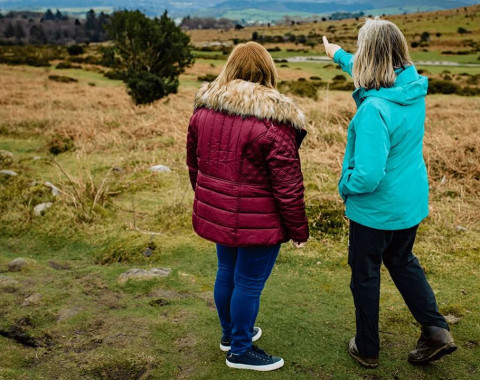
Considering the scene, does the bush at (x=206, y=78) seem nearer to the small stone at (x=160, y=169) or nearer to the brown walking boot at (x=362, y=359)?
the small stone at (x=160, y=169)

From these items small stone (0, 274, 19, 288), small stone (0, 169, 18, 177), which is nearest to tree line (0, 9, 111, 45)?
small stone (0, 169, 18, 177)

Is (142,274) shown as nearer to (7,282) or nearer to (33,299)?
(33,299)

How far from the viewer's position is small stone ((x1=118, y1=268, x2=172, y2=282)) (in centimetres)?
434

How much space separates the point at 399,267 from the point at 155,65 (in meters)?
14.0

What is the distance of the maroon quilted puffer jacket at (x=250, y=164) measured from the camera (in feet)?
8.34

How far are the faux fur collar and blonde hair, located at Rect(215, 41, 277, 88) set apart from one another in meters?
0.05

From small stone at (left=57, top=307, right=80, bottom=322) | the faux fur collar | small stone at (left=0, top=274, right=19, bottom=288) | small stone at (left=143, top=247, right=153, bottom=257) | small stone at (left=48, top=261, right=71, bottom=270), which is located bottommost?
small stone at (left=48, top=261, right=71, bottom=270)

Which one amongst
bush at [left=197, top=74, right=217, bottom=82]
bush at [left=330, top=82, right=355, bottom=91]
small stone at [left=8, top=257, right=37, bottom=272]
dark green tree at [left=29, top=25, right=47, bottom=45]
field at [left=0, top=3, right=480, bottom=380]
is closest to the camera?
field at [left=0, top=3, right=480, bottom=380]

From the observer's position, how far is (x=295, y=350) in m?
3.20

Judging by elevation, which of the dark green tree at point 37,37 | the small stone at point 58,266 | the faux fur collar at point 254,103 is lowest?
the small stone at point 58,266

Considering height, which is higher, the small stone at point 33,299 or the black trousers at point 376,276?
the black trousers at point 376,276

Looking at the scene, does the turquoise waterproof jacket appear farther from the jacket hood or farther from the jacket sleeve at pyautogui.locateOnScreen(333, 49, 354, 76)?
the jacket sleeve at pyautogui.locateOnScreen(333, 49, 354, 76)

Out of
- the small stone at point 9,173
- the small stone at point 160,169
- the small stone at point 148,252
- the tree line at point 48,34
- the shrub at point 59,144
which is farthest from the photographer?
the tree line at point 48,34

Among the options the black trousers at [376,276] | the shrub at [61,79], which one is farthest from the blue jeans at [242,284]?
the shrub at [61,79]
